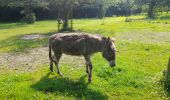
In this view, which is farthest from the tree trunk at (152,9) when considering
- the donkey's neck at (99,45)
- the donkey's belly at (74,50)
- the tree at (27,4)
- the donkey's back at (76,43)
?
the donkey's neck at (99,45)

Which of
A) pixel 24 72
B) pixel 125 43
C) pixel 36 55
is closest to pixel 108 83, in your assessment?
pixel 24 72

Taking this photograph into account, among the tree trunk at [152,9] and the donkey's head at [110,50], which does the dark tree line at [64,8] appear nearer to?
the tree trunk at [152,9]

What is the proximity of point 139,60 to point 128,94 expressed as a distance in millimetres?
8675

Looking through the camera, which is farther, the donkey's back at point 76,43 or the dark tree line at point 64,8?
the dark tree line at point 64,8

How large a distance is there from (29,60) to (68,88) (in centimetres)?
861

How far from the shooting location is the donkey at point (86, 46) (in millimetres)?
16062

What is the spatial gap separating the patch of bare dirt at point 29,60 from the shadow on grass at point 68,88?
3.87m

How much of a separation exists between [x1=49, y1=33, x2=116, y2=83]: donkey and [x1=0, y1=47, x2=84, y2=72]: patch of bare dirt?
3.82 meters

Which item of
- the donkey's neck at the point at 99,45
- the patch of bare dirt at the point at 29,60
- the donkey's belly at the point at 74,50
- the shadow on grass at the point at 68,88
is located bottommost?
the shadow on grass at the point at 68,88

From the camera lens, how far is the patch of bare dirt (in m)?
21.2

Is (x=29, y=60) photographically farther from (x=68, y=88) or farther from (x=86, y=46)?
(x=68, y=88)

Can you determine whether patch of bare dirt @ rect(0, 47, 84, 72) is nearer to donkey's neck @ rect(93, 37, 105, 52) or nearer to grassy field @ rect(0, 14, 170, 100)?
grassy field @ rect(0, 14, 170, 100)

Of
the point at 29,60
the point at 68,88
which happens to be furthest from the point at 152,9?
the point at 68,88

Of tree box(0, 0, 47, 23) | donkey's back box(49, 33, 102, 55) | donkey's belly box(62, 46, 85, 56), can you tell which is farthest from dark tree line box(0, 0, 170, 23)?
donkey's belly box(62, 46, 85, 56)
